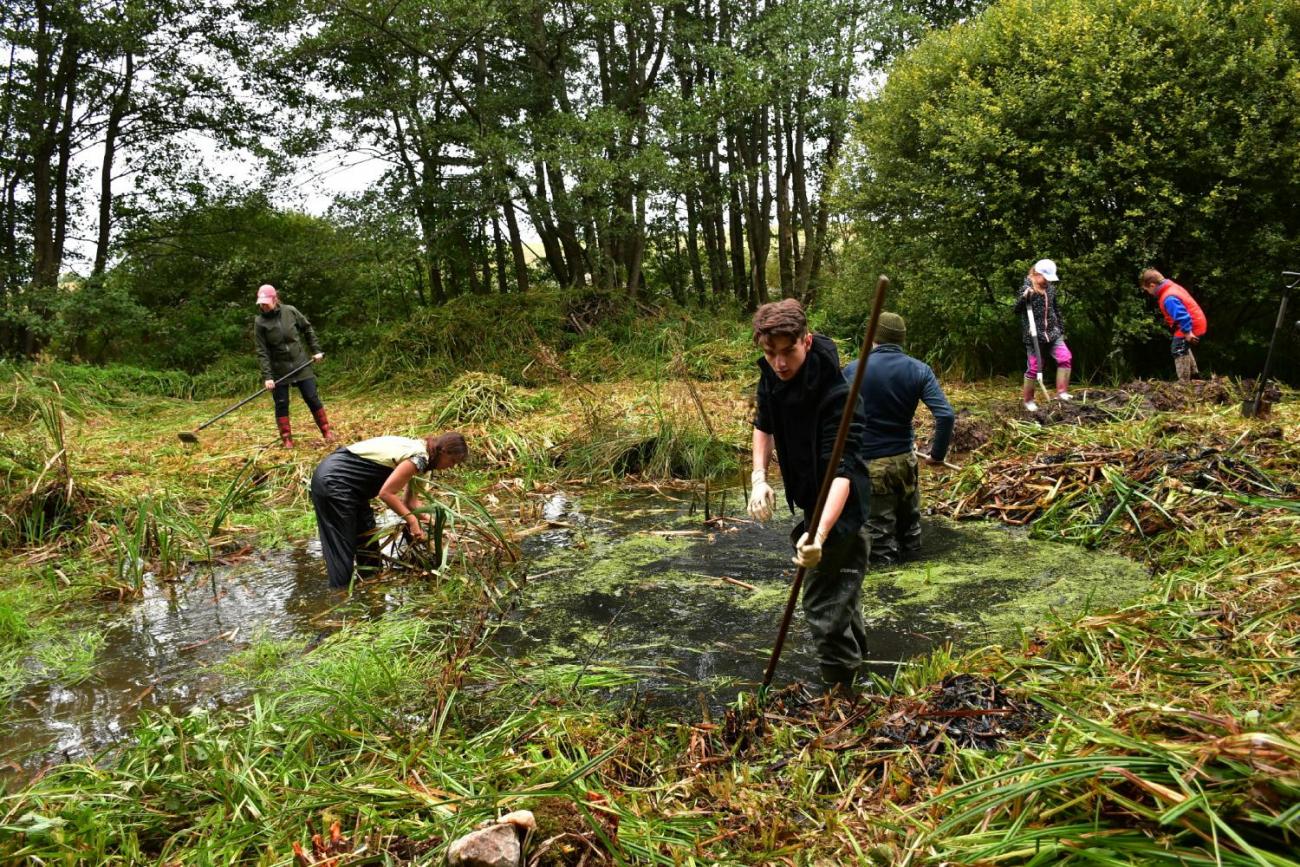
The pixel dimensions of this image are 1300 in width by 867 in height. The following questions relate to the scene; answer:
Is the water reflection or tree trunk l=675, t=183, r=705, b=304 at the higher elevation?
tree trunk l=675, t=183, r=705, b=304

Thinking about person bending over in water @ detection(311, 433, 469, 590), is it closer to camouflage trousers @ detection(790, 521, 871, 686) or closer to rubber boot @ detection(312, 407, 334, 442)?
camouflage trousers @ detection(790, 521, 871, 686)

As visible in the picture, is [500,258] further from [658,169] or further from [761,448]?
[761,448]

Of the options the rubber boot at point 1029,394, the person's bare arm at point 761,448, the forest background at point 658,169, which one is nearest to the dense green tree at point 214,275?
the forest background at point 658,169

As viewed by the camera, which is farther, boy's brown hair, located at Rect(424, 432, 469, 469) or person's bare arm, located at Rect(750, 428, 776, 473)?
boy's brown hair, located at Rect(424, 432, 469, 469)

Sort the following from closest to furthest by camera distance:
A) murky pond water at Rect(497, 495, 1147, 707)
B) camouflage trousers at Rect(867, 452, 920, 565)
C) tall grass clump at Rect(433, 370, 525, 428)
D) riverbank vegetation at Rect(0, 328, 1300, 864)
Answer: riverbank vegetation at Rect(0, 328, 1300, 864) < murky pond water at Rect(497, 495, 1147, 707) < camouflage trousers at Rect(867, 452, 920, 565) < tall grass clump at Rect(433, 370, 525, 428)

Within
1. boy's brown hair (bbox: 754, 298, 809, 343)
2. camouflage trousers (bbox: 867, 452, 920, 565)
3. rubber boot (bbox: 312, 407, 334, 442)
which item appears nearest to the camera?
boy's brown hair (bbox: 754, 298, 809, 343)

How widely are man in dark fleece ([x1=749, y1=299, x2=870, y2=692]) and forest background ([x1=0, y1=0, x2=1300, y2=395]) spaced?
7.79 m

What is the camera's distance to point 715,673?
12.2ft

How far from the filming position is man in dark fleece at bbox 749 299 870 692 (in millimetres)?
2973

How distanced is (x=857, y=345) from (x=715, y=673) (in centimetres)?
923

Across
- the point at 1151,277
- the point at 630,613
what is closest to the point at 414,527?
the point at 630,613

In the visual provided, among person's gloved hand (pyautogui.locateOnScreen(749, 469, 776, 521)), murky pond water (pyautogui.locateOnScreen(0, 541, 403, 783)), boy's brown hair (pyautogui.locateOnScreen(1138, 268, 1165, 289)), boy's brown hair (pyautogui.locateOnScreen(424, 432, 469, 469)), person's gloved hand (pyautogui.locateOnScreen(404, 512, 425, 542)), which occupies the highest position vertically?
boy's brown hair (pyautogui.locateOnScreen(1138, 268, 1165, 289))

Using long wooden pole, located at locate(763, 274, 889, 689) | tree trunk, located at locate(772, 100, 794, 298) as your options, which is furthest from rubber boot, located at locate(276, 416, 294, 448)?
tree trunk, located at locate(772, 100, 794, 298)

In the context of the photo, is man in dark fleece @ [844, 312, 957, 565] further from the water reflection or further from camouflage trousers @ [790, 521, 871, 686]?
the water reflection
